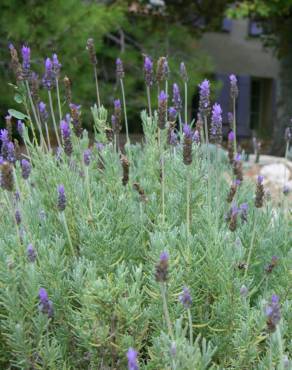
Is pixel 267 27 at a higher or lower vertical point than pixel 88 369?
lower

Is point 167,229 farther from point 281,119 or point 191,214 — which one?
point 281,119

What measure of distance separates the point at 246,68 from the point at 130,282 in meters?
19.6

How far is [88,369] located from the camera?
172 cm

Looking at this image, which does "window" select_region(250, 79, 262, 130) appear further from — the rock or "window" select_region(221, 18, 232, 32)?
the rock

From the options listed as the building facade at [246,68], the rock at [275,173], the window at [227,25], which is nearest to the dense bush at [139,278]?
the rock at [275,173]

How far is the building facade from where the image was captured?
19822 millimetres

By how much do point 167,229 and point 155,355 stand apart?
47 cm

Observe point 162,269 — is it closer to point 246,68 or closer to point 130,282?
point 130,282

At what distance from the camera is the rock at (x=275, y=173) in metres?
6.51

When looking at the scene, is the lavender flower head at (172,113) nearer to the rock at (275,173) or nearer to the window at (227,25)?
the rock at (275,173)

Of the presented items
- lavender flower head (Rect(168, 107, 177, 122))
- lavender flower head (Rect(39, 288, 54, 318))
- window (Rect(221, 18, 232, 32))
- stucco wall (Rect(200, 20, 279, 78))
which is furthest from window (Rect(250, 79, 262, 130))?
lavender flower head (Rect(39, 288, 54, 318))

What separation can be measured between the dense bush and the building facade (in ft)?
55.5

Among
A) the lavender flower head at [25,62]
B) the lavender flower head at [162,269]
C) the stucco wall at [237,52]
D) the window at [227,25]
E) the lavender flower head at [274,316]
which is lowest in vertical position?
the stucco wall at [237,52]

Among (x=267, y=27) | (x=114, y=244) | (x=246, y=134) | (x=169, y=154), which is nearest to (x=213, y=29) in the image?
(x=267, y=27)
